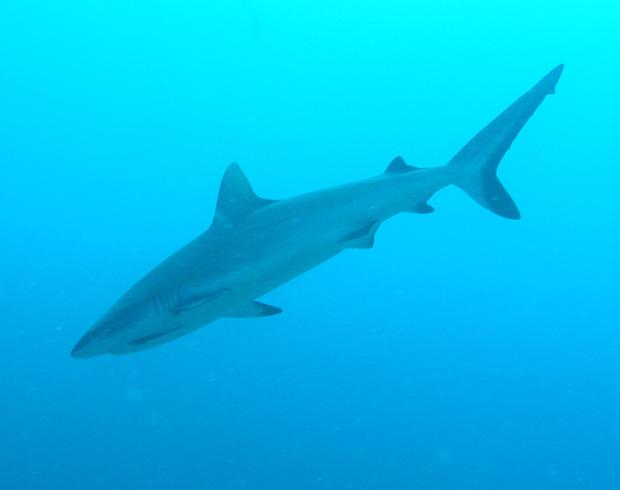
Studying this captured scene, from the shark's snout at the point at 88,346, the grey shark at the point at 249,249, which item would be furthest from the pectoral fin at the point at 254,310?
the shark's snout at the point at 88,346

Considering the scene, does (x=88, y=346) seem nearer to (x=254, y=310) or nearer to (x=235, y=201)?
(x=254, y=310)

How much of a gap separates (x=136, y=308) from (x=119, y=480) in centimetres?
776

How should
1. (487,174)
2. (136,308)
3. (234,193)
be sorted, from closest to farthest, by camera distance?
(136,308)
(234,193)
(487,174)

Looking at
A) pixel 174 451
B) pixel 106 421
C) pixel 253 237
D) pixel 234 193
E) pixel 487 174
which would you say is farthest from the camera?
pixel 106 421

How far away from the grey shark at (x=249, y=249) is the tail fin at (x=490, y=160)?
0.06 m

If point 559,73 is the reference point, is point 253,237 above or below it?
below

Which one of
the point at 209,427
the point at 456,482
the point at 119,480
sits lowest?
the point at 456,482

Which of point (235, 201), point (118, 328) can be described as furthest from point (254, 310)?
point (118, 328)

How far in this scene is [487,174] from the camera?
5.18 metres

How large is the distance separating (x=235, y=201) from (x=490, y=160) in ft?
7.05

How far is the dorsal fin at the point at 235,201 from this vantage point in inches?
176

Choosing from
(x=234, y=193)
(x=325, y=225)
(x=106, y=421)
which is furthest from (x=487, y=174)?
(x=106, y=421)

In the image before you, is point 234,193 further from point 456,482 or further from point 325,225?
point 456,482

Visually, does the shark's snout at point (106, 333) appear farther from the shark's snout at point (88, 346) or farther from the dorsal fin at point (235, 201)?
the dorsal fin at point (235, 201)
